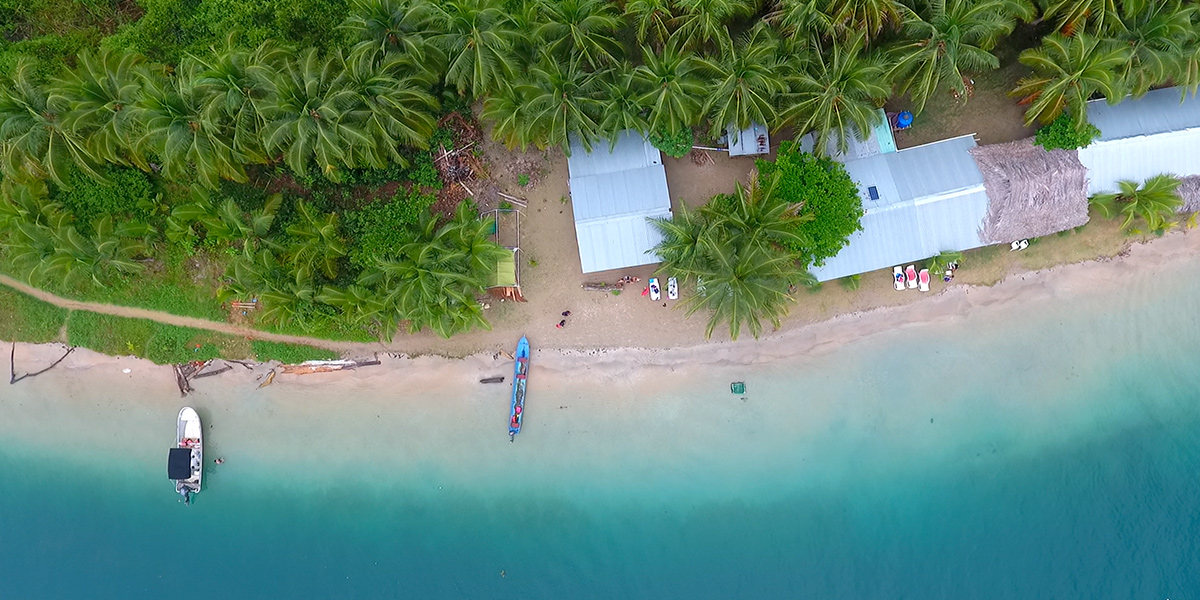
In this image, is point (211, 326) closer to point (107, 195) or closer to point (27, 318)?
point (107, 195)

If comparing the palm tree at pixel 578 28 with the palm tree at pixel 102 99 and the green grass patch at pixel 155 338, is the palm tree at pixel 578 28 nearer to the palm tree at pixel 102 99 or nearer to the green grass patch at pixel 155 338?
the palm tree at pixel 102 99

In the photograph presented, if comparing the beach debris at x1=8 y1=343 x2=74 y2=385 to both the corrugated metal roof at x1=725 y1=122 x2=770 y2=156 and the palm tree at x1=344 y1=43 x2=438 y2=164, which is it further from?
the corrugated metal roof at x1=725 y1=122 x2=770 y2=156

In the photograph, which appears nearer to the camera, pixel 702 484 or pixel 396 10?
pixel 396 10

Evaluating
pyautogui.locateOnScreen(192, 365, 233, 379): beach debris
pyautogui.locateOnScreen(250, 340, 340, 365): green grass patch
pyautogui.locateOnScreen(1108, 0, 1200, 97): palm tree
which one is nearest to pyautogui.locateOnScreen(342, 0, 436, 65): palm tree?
pyautogui.locateOnScreen(250, 340, 340, 365): green grass patch

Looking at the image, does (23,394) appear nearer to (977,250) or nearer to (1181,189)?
(977,250)

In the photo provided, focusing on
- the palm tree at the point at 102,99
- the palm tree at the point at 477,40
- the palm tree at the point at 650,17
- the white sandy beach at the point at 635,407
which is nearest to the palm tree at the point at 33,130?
the palm tree at the point at 102,99

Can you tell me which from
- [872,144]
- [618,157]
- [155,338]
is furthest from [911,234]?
→ [155,338]

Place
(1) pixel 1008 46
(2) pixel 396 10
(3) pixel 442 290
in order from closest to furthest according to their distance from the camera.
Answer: (2) pixel 396 10 < (3) pixel 442 290 < (1) pixel 1008 46

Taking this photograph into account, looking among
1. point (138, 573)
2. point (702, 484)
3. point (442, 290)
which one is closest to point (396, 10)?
point (442, 290)
